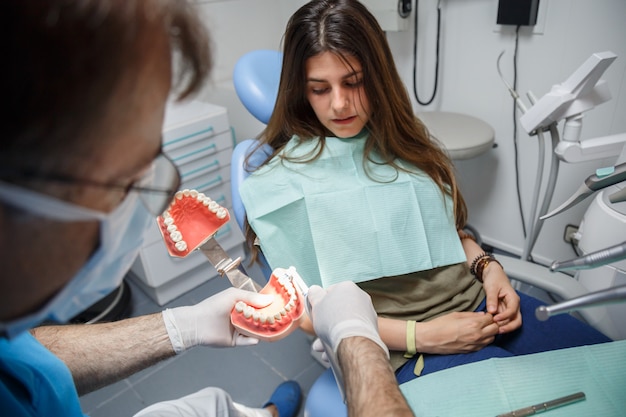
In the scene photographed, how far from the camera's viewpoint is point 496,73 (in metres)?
1.90

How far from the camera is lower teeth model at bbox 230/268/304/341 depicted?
35.6 inches

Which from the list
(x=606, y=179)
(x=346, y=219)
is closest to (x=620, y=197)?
(x=606, y=179)

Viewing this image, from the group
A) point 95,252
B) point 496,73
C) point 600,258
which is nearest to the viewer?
point 95,252

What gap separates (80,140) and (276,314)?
2.03 feet

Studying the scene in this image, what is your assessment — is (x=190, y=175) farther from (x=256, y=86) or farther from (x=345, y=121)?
(x=345, y=121)

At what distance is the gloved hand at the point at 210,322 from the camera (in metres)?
0.97

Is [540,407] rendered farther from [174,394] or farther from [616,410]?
[174,394]

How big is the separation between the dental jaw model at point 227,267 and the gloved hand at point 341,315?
1.8 inches

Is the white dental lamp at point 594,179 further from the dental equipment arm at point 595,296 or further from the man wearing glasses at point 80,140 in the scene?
the man wearing glasses at point 80,140

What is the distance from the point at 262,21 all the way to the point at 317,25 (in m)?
1.73

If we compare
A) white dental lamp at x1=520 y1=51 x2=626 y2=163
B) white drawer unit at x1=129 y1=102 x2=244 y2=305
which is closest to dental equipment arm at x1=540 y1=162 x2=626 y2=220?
white dental lamp at x1=520 y1=51 x2=626 y2=163

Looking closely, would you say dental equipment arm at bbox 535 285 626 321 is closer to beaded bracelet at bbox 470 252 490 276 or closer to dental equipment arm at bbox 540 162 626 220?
dental equipment arm at bbox 540 162 626 220

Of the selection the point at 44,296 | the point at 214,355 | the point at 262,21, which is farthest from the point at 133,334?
the point at 262,21

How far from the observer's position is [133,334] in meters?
0.94
